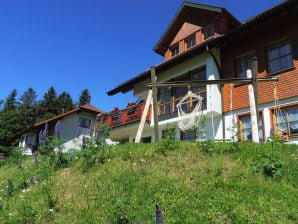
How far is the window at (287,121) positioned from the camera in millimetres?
13087

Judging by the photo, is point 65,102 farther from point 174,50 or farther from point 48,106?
point 174,50

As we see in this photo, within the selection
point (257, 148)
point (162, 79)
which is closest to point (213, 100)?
point (162, 79)

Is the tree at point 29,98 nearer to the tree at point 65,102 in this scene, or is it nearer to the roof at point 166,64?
the tree at point 65,102

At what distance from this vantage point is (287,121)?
43.9ft

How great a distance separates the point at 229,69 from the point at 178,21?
21.5 ft

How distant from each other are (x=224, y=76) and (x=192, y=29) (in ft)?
16.6

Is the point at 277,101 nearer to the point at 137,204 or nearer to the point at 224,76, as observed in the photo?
the point at 224,76

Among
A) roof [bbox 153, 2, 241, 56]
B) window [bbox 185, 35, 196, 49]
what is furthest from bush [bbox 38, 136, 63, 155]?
window [bbox 185, 35, 196, 49]

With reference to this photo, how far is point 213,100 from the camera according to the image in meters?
16.0

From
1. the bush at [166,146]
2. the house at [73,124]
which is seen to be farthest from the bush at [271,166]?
the house at [73,124]

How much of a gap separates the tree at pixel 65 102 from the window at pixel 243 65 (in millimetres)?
53686

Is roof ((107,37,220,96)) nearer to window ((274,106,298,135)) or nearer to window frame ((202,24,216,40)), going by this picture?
window frame ((202,24,216,40))

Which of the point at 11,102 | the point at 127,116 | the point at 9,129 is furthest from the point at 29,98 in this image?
the point at 127,116

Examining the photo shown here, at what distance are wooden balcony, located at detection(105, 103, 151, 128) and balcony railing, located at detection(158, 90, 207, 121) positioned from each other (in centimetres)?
100
